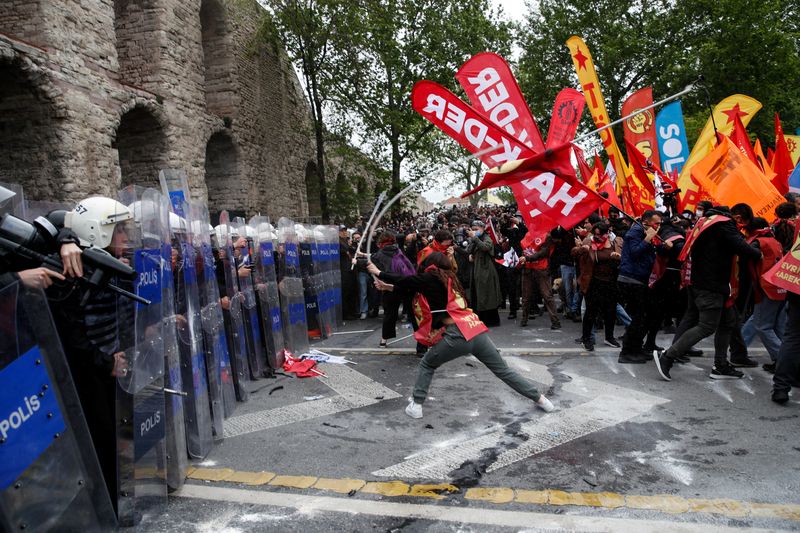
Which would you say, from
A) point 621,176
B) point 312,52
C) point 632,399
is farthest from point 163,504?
point 312,52

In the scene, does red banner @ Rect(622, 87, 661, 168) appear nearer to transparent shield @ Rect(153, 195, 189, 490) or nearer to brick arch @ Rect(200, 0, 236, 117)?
transparent shield @ Rect(153, 195, 189, 490)

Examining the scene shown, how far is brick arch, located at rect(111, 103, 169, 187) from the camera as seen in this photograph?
1406 cm

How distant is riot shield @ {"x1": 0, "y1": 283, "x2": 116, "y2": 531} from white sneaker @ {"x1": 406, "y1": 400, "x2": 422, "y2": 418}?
2.88m

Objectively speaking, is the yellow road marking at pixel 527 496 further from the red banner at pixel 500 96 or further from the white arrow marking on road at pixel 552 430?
the red banner at pixel 500 96

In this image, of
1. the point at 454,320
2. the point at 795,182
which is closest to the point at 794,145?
the point at 795,182

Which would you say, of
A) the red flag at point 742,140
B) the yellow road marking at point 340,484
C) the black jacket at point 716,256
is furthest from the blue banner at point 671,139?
the yellow road marking at point 340,484

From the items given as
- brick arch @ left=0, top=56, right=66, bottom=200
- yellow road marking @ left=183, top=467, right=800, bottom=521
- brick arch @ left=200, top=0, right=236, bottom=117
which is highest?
brick arch @ left=200, top=0, right=236, bottom=117

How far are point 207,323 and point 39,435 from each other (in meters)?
2.50

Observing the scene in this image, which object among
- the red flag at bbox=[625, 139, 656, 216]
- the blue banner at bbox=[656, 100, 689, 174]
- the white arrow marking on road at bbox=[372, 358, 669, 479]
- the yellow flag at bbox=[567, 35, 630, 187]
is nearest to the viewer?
the white arrow marking on road at bbox=[372, 358, 669, 479]

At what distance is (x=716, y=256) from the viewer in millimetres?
5730

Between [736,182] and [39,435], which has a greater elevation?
[736,182]

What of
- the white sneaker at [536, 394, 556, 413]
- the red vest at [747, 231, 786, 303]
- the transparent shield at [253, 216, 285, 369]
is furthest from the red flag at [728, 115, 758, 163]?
the transparent shield at [253, 216, 285, 369]

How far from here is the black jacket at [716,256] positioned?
5.59 meters

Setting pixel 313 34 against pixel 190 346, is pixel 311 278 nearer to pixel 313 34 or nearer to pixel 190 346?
pixel 190 346
